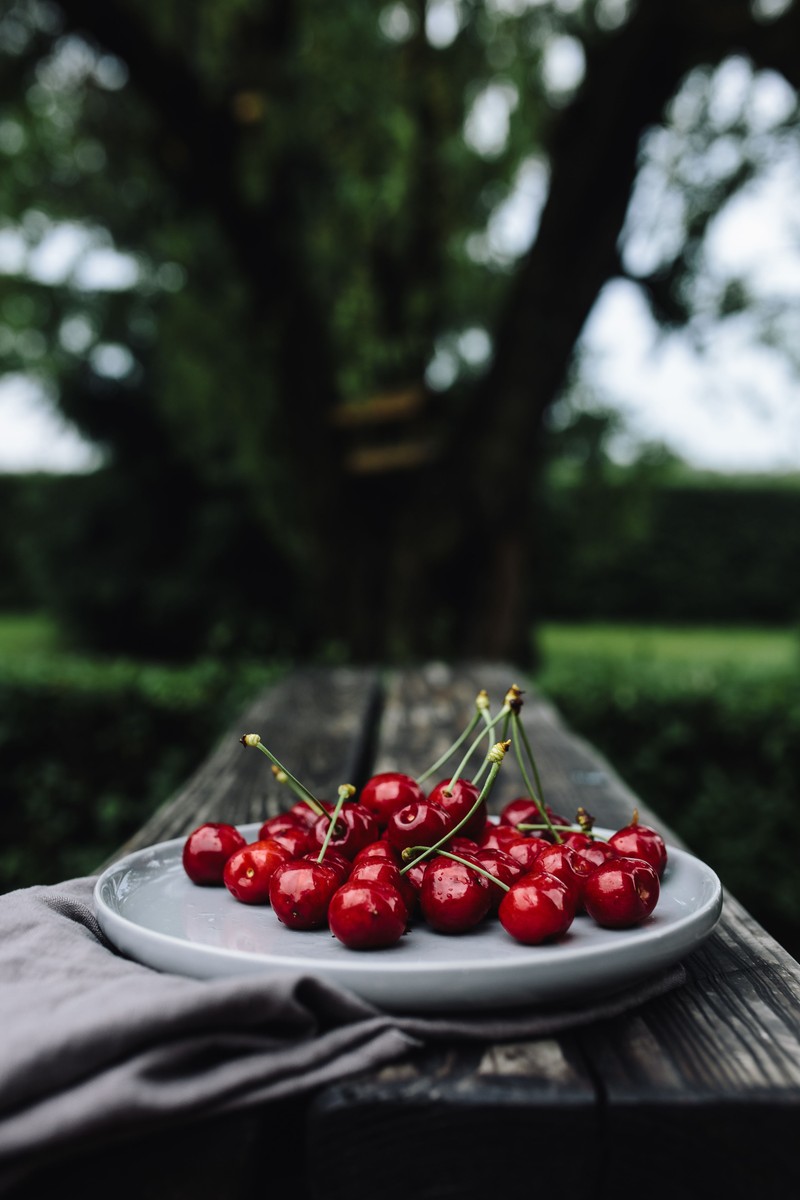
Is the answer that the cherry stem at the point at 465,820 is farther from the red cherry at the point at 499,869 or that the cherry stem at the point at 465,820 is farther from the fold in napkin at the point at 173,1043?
the fold in napkin at the point at 173,1043

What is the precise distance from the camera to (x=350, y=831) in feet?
3.84

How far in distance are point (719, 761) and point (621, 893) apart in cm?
340

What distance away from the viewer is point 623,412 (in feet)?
26.2

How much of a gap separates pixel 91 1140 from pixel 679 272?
6.15 m

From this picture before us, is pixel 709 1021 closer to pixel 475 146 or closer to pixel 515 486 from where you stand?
pixel 515 486

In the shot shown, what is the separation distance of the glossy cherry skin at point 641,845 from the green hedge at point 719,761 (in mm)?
3050

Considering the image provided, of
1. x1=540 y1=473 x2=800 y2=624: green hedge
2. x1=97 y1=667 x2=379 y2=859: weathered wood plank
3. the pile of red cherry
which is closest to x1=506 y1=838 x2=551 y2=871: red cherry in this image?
the pile of red cherry

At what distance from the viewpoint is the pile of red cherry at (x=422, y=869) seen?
96 cm

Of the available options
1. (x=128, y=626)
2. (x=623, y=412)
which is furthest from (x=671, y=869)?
(x=128, y=626)

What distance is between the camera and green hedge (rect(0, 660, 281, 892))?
13.4 ft

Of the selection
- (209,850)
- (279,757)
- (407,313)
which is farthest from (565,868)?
(407,313)

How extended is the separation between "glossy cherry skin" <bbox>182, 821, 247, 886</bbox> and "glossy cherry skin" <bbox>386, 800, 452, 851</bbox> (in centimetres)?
18

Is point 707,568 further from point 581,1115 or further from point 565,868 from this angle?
point 581,1115

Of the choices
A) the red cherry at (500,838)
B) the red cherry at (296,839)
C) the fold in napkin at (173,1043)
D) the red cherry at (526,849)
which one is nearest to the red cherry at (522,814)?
the red cherry at (500,838)
